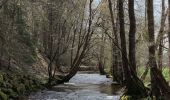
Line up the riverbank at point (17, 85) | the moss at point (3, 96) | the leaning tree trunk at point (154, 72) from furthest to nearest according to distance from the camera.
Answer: the riverbank at point (17, 85)
the moss at point (3, 96)
the leaning tree trunk at point (154, 72)

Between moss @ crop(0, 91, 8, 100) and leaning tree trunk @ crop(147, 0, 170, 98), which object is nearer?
leaning tree trunk @ crop(147, 0, 170, 98)

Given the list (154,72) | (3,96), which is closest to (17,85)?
(3,96)

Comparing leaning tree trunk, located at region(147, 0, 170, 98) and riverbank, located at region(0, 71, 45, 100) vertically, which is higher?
leaning tree trunk, located at region(147, 0, 170, 98)

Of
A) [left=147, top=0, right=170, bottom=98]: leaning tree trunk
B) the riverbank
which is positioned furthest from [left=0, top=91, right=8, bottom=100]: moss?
[left=147, top=0, right=170, bottom=98]: leaning tree trunk

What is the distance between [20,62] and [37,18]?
7.07m

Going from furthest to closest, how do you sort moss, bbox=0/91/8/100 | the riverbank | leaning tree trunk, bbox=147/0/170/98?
the riverbank < moss, bbox=0/91/8/100 < leaning tree trunk, bbox=147/0/170/98

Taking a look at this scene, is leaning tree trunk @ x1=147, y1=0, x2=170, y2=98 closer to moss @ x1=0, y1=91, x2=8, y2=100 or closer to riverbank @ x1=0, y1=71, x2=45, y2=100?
moss @ x1=0, y1=91, x2=8, y2=100

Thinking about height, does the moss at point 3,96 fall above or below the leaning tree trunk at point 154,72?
below

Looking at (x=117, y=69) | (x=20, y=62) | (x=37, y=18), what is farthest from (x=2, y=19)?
(x=117, y=69)

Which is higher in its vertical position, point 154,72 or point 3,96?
point 154,72

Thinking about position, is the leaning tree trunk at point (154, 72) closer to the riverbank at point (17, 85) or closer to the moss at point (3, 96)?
the moss at point (3, 96)

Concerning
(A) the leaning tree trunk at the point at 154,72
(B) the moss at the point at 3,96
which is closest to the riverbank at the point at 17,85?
(B) the moss at the point at 3,96

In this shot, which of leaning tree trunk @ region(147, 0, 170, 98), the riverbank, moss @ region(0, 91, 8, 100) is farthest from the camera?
the riverbank

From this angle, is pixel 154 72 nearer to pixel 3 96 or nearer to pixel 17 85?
pixel 3 96
